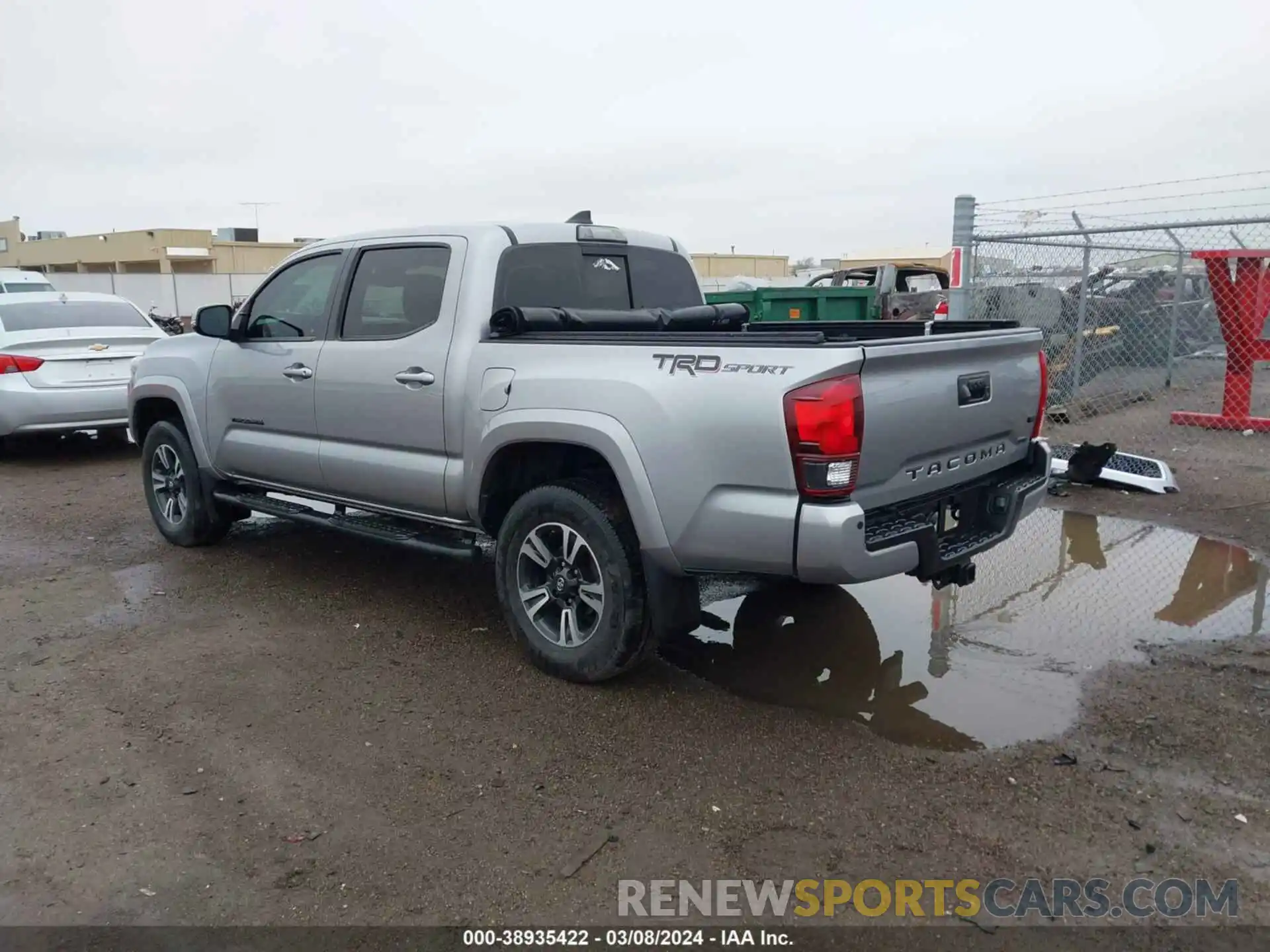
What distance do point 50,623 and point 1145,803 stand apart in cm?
536

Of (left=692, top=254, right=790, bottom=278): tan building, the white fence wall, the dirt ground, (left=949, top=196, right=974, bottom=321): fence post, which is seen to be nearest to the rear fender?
the dirt ground

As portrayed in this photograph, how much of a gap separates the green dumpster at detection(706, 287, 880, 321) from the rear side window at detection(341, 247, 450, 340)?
648cm

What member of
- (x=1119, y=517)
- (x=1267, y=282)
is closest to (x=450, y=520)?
(x=1119, y=517)

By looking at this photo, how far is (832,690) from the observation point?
4418 millimetres

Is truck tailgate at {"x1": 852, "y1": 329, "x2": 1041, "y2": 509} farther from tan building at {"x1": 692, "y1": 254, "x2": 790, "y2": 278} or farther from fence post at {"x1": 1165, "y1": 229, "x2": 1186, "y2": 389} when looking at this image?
tan building at {"x1": 692, "y1": 254, "x2": 790, "y2": 278}

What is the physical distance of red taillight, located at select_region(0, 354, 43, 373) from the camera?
31.1ft

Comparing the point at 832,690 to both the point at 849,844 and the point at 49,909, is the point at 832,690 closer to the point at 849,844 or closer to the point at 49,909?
the point at 849,844

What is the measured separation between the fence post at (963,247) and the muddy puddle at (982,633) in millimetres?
3512

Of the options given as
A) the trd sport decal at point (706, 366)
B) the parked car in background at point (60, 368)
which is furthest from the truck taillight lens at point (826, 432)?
the parked car in background at point (60, 368)

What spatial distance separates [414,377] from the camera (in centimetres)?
480

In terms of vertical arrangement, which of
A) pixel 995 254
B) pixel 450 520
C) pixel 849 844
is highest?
pixel 995 254

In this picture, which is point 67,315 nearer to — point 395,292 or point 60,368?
point 60,368

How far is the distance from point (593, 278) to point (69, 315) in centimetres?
759

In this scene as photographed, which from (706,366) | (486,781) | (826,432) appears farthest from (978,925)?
(706,366)
